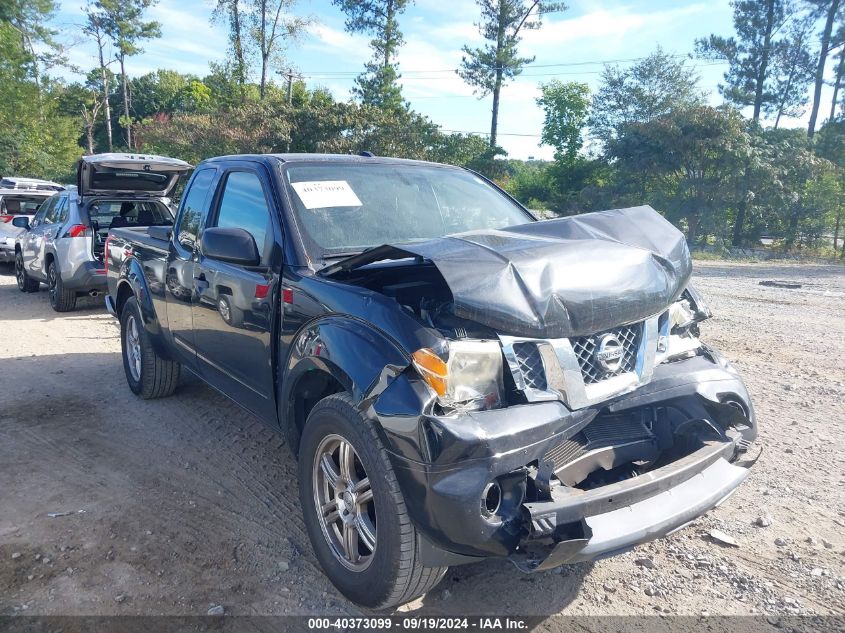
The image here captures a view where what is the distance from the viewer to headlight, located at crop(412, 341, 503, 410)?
2312mm

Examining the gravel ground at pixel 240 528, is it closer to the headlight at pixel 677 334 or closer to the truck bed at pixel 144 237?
the headlight at pixel 677 334

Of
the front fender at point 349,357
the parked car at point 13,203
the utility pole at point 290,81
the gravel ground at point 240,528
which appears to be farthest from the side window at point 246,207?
the utility pole at point 290,81

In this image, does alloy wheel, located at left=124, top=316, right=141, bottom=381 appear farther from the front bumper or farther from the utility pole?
the utility pole

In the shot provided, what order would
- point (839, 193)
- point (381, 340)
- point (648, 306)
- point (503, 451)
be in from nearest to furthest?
point (503, 451), point (381, 340), point (648, 306), point (839, 193)

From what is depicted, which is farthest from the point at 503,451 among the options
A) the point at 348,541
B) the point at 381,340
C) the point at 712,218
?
the point at 712,218

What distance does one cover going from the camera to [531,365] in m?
2.46

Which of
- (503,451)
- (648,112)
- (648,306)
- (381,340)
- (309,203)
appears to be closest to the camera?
(503,451)

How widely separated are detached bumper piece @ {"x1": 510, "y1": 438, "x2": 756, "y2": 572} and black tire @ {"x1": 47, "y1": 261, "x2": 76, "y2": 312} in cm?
875

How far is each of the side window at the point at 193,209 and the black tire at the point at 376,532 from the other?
2131mm

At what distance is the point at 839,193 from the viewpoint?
23641 mm

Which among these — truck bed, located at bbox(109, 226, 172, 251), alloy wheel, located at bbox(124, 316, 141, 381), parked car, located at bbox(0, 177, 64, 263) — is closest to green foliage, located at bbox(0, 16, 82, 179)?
parked car, located at bbox(0, 177, 64, 263)

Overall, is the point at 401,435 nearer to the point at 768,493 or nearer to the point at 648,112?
the point at 768,493

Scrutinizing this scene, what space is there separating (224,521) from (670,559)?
7.71 ft

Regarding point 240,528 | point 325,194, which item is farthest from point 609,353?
point 240,528
